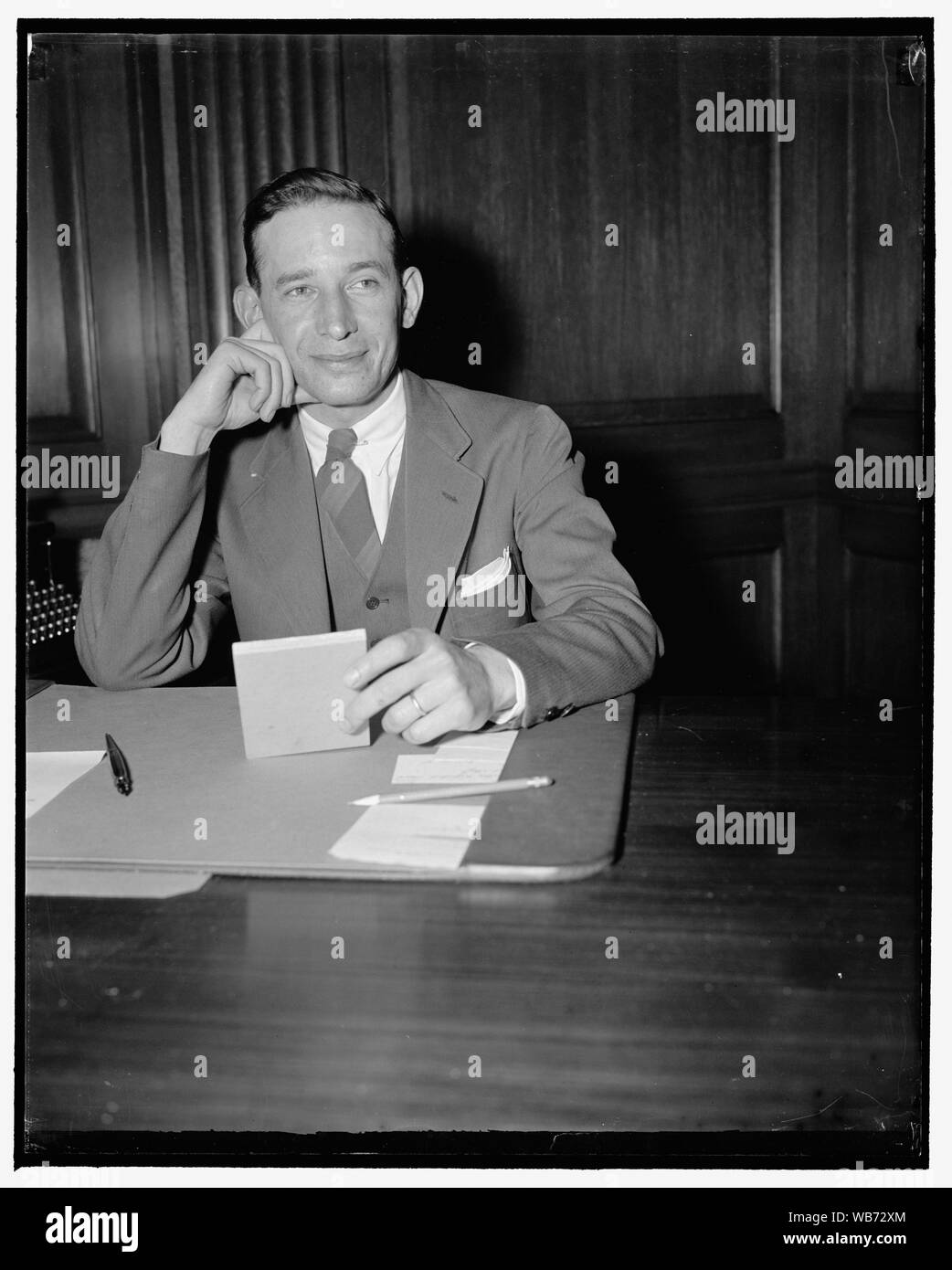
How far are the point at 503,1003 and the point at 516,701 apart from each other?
2.08 ft

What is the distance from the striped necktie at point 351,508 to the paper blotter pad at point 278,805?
1.67 ft

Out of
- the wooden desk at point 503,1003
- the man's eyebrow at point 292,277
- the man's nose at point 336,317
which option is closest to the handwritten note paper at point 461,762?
the wooden desk at point 503,1003

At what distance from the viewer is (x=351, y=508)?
210cm

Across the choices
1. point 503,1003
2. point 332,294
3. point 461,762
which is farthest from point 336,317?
point 503,1003

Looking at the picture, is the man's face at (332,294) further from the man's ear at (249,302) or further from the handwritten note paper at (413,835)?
the handwritten note paper at (413,835)

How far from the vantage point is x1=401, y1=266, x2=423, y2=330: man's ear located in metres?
2.17

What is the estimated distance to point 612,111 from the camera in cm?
330

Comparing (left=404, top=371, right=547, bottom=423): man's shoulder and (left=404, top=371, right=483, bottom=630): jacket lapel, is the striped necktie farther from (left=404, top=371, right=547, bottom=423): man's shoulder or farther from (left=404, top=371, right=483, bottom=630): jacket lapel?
(left=404, top=371, right=547, bottom=423): man's shoulder

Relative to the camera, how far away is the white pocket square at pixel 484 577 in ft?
6.93

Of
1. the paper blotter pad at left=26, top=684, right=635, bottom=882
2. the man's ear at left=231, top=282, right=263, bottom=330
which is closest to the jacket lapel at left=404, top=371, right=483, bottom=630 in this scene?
the man's ear at left=231, top=282, right=263, bottom=330

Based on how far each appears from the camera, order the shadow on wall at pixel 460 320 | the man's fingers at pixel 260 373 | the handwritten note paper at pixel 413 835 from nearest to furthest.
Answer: the handwritten note paper at pixel 413 835
the man's fingers at pixel 260 373
the shadow on wall at pixel 460 320

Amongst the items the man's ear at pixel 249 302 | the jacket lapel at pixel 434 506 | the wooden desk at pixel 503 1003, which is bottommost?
the wooden desk at pixel 503 1003

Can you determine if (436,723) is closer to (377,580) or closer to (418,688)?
(418,688)

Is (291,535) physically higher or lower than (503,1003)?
higher
